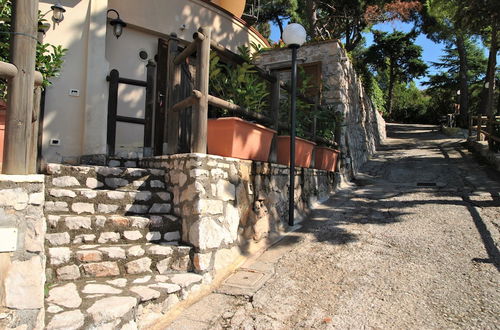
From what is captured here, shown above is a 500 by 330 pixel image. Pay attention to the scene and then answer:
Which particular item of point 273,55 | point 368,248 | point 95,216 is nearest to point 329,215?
point 368,248

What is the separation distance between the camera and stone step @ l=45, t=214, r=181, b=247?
116 inches

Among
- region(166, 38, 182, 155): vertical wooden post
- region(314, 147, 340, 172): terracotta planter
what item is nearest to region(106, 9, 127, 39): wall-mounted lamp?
region(166, 38, 182, 155): vertical wooden post

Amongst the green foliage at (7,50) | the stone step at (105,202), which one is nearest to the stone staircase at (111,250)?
the stone step at (105,202)

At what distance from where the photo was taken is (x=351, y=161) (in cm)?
802

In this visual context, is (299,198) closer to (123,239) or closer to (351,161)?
(123,239)

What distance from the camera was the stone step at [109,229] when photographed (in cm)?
295

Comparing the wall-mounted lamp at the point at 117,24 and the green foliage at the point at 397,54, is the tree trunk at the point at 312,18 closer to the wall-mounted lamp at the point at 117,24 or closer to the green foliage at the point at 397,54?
the wall-mounted lamp at the point at 117,24

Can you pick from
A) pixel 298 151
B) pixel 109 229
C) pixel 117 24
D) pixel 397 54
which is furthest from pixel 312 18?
pixel 397 54

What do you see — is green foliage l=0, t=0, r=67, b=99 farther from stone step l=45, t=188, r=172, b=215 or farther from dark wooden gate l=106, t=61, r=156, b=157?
dark wooden gate l=106, t=61, r=156, b=157

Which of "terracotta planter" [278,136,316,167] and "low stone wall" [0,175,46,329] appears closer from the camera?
"low stone wall" [0,175,46,329]

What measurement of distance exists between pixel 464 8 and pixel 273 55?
4.56 metres

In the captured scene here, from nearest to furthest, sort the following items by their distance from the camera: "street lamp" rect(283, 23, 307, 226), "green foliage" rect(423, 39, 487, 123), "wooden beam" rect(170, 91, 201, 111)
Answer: "wooden beam" rect(170, 91, 201, 111)
"street lamp" rect(283, 23, 307, 226)
"green foliage" rect(423, 39, 487, 123)

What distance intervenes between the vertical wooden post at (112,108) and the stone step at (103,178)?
1760mm

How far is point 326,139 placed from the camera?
6465 mm
